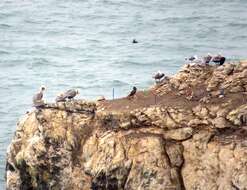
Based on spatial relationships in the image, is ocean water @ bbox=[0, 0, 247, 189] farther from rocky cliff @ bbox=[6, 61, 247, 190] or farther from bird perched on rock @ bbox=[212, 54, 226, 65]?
bird perched on rock @ bbox=[212, 54, 226, 65]

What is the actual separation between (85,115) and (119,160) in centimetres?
351

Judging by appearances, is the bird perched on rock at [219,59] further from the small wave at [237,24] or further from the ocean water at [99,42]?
the small wave at [237,24]

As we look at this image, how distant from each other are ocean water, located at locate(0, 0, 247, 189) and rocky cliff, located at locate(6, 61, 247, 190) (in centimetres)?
1119

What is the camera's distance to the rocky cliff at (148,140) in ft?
89.7

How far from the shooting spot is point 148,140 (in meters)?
28.3

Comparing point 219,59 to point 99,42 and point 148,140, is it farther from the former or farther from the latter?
point 99,42

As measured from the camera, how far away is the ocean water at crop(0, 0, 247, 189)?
2272 inches

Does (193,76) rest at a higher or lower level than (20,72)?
higher

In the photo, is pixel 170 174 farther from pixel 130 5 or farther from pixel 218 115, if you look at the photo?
pixel 130 5

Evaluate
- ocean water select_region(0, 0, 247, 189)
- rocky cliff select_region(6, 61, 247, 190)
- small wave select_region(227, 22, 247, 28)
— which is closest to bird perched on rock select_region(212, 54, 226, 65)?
rocky cliff select_region(6, 61, 247, 190)

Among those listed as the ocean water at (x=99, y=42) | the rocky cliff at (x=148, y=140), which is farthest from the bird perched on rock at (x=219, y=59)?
the ocean water at (x=99, y=42)

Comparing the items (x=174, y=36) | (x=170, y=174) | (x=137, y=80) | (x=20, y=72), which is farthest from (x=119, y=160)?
(x=174, y=36)

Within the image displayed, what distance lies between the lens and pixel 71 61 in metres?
66.2

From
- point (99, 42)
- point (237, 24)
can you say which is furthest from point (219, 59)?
point (237, 24)
